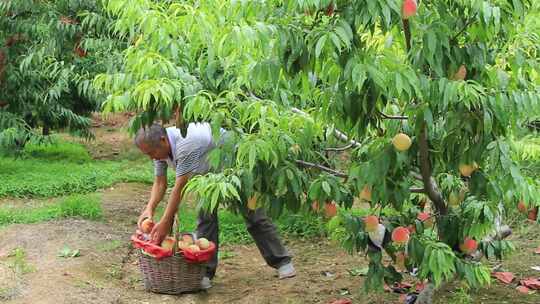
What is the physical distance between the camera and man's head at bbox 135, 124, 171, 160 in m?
5.26

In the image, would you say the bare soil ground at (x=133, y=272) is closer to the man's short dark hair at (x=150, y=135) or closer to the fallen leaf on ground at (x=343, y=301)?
the fallen leaf on ground at (x=343, y=301)

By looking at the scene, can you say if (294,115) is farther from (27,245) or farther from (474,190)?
(27,245)

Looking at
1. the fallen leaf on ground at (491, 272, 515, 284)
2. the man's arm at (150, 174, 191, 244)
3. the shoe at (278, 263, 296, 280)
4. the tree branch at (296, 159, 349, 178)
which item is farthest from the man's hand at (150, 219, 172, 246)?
the fallen leaf on ground at (491, 272, 515, 284)

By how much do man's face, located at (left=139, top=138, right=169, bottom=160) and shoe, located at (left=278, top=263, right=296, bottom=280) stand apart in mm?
1292

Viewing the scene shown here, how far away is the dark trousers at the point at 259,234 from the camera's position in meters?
5.77

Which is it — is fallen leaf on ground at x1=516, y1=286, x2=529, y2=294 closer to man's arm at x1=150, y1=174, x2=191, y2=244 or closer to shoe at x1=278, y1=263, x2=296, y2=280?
shoe at x1=278, y1=263, x2=296, y2=280

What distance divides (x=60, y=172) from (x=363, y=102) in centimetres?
764

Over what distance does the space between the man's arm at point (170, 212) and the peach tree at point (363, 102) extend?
35.8 inches

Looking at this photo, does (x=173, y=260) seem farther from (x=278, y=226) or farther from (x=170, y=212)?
(x=278, y=226)

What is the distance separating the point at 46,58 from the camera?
9.30 meters

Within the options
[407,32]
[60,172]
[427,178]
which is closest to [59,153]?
[60,172]

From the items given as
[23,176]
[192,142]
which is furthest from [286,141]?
[23,176]

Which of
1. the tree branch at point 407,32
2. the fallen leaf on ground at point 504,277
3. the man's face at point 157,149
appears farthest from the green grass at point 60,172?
the tree branch at point 407,32

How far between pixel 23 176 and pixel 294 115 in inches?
258
